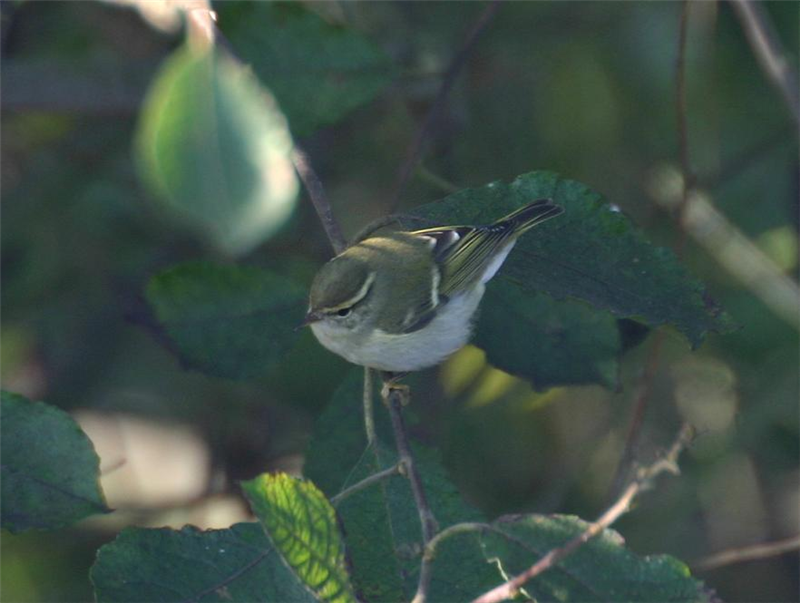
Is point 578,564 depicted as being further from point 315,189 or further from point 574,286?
point 315,189

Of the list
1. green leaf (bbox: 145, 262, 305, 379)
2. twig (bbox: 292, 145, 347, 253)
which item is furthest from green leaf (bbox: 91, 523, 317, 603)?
twig (bbox: 292, 145, 347, 253)

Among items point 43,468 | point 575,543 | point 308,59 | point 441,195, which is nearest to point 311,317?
point 308,59

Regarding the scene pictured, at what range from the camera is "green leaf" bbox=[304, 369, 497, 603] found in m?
1.84

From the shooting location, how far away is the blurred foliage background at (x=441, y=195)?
3322 mm

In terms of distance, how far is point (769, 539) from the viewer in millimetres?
3621

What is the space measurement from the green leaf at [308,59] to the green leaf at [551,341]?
26.4 inches

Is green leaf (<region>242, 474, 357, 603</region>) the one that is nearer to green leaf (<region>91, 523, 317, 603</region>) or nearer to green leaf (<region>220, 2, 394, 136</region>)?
green leaf (<region>91, 523, 317, 603</region>)

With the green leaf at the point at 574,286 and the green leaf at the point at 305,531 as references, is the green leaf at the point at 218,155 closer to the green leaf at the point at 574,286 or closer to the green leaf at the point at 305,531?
the green leaf at the point at 305,531

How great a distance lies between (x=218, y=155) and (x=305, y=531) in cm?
80

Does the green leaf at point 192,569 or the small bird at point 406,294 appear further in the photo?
the small bird at point 406,294

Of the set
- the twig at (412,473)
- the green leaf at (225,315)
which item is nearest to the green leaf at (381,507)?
the twig at (412,473)

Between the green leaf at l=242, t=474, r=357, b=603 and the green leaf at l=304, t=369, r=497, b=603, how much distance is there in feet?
0.51

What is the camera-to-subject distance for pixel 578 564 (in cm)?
170

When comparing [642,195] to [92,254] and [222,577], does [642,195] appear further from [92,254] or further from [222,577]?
[222,577]
